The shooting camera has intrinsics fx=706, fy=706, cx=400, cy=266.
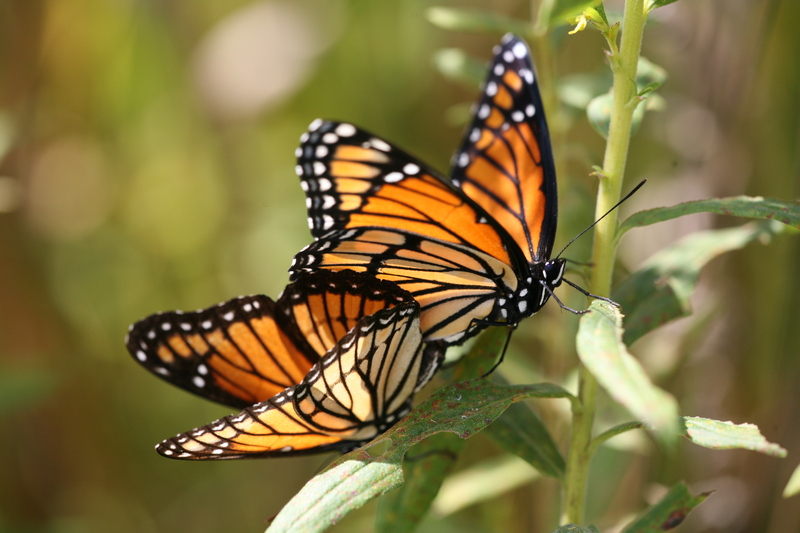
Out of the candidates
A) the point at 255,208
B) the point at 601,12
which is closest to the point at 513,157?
the point at 601,12

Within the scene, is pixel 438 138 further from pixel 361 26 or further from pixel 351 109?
pixel 361 26

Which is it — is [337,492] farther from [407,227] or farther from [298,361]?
[407,227]

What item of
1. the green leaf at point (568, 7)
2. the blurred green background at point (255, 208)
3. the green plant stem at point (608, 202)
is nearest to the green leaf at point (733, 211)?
the green plant stem at point (608, 202)

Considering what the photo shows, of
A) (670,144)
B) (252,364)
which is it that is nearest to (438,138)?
(670,144)

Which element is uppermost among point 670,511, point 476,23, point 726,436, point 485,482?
point 476,23

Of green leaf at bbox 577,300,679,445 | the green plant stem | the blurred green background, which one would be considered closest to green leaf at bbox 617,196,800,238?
the green plant stem

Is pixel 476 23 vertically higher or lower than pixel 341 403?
higher
